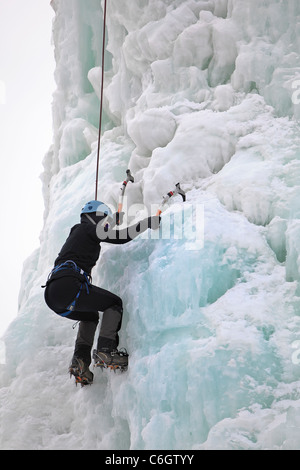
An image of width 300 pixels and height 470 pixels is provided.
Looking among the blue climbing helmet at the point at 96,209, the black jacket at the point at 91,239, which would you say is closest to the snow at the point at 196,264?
the black jacket at the point at 91,239

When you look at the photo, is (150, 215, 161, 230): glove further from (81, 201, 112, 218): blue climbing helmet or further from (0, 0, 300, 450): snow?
(81, 201, 112, 218): blue climbing helmet

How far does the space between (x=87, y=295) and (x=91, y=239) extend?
0.62 metres

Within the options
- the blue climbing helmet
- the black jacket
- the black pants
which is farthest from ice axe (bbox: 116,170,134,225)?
the black pants

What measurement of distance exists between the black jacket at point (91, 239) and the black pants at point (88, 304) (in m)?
0.29

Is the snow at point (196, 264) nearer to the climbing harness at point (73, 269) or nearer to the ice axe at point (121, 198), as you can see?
the ice axe at point (121, 198)

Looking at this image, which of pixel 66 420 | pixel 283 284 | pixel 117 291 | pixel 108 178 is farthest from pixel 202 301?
pixel 108 178

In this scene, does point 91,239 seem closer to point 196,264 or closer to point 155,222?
point 155,222

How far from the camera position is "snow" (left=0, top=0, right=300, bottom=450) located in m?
3.47

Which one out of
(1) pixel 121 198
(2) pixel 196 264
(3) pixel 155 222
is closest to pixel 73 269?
(3) pixel 155 222

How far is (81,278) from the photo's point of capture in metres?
4.30

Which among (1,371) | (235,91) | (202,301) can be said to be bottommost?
(1,371)

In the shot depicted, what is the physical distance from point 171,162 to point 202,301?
2.14m

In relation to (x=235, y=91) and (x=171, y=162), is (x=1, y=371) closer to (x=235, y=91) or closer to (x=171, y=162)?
(x=171, y=162)

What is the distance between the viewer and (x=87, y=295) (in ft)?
14.0
